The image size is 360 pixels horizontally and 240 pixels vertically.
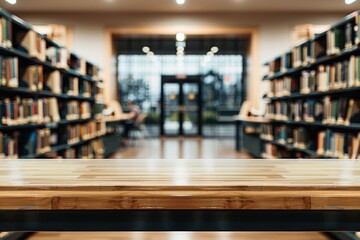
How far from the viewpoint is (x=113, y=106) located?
Result: 368 inches

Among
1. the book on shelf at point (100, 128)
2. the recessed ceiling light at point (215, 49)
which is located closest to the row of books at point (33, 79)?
the book on shelf at point (100, 128)

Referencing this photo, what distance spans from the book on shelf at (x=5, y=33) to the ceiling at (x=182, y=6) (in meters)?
5.33

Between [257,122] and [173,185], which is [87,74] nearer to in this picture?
[257,122]

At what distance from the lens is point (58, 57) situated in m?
4.76

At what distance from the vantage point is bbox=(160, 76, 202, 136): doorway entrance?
40.4 feet

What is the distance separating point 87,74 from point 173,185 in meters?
6.00

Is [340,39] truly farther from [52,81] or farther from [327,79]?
[52,81]

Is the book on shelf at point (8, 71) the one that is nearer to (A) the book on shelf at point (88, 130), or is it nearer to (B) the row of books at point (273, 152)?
(A) the book on shelf at point (88, 130)

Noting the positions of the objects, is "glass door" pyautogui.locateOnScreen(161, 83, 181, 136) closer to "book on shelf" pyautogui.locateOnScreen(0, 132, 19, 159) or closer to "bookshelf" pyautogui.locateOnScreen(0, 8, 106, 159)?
"bookshelf" pyautogui.locateOnScreen(0, 8, 106, 159)

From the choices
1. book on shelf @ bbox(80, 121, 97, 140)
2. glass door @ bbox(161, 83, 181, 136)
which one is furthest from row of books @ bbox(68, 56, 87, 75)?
glass door @ bbox(161, 83, 181, 136)

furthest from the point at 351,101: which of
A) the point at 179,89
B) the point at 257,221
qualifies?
the point at 179,89

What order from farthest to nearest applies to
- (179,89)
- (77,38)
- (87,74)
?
(179,89) < (77,38) < (87,74)

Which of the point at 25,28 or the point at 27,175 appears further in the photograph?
the point at 25,28

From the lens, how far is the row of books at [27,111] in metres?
3.29
